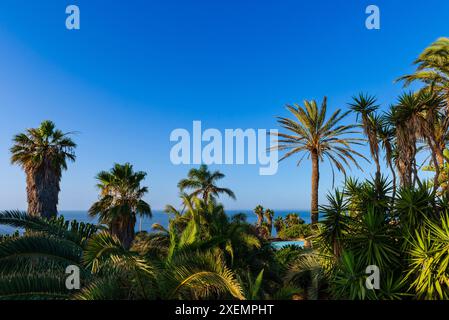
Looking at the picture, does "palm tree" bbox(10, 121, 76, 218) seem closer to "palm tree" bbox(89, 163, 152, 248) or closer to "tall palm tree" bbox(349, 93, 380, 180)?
"palm tree" bbox(89, 163, 152, 248)

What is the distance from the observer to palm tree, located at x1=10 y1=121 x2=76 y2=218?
63.5 ft

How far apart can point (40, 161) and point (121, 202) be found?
5826 mm

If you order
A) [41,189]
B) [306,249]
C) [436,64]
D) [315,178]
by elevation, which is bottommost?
[306,249]

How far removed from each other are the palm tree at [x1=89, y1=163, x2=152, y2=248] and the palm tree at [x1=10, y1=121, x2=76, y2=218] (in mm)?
2994

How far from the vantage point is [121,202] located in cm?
2080

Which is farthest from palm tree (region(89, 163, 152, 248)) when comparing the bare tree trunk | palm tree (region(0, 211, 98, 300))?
palm tree (region(0, 211, 98, 300))

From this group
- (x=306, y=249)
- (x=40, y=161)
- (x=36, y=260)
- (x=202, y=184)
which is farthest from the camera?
(x=202, y=184)

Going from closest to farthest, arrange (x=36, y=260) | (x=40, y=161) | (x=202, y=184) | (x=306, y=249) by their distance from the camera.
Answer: (x=36, y=260)
(x=306, y=249)
(x=40, y=161)
(x=202, y=184)

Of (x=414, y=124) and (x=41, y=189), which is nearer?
(x=414, y=124)

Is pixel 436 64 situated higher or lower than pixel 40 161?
higher

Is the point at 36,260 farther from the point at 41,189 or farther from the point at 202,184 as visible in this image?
the point at 202,184

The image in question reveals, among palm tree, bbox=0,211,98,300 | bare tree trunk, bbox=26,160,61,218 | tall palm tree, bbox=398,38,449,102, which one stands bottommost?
palm tree, bbox=0,211,98,300

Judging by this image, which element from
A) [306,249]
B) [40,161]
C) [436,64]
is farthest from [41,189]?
[436,64]

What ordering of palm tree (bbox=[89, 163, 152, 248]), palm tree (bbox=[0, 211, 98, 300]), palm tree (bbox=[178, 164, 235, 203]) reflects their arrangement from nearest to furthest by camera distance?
palm tree (bbox=[0, 211, 98, 300]) → palm tree (bbox=[89, 163, 152, 248]) → palm tree (bbox=[178, 164, 235, 203])
